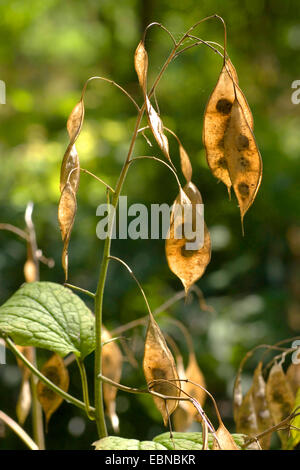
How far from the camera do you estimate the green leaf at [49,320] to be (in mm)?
404

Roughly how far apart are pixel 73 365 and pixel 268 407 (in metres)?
0.59

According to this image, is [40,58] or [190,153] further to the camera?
[40,58]

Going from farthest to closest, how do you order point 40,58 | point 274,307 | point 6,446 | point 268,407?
point 40,58, point 274,307, point 6,446, point 268,407

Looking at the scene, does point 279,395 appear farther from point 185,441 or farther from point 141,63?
point 141,63

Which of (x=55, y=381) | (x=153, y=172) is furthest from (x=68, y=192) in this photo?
(x=153, y=172)

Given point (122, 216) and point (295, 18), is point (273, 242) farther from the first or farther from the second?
point (295, 18)

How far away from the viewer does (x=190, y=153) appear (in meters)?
1.44

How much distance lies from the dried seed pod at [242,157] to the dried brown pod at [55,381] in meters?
0.25

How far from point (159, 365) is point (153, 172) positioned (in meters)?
1.17

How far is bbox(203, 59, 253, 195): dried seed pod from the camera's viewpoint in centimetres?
35

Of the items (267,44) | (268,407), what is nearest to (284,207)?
(267,44)

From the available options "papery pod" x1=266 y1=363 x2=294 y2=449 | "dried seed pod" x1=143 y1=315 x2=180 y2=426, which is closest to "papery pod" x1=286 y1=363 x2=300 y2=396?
"papery pod" x1=266 y1=363 x2=294 y2=449

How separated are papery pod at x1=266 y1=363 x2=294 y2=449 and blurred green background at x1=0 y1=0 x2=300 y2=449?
36cm

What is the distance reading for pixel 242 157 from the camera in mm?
338
